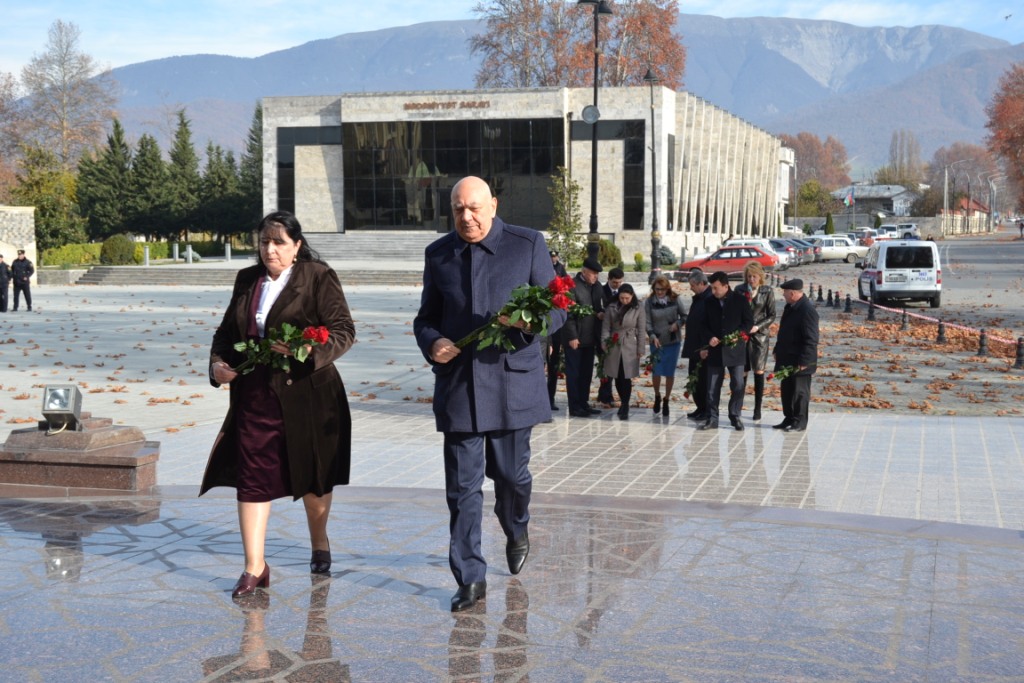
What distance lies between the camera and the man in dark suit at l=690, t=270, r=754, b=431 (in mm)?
11734

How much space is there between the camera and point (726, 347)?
11.7 metres

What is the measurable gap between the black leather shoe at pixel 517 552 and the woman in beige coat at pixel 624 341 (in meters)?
6.52

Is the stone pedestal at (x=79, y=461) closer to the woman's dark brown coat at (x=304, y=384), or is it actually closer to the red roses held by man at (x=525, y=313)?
the woman's dark brown coat at (x=304, y=384)

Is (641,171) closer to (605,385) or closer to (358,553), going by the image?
(605,385)

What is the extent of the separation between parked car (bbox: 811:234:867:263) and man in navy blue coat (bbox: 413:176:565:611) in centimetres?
6008

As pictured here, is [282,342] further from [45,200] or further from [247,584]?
[45,200]

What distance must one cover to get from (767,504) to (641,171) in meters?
53.7

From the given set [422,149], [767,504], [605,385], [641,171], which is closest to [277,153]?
A: [422,149]

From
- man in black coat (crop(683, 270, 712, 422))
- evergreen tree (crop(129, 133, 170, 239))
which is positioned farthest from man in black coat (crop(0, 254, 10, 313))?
evergreen tree (crop(129, 133, 170, 239))

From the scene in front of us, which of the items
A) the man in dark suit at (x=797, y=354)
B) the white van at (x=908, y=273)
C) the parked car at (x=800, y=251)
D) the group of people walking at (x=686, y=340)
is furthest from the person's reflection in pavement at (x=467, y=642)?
the parked car at (x=800, y=251)

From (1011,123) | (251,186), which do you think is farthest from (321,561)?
(1011,123)

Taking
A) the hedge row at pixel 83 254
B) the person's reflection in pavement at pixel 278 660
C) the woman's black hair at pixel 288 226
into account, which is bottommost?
the person's reflection in pavement at pixel 278 660

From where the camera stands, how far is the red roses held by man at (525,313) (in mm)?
5270

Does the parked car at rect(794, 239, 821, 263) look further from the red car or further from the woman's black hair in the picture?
the woman's black hair
